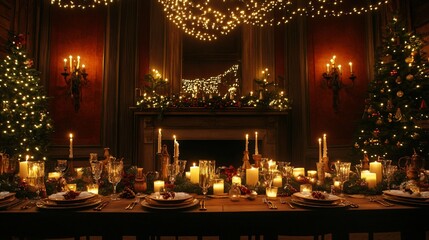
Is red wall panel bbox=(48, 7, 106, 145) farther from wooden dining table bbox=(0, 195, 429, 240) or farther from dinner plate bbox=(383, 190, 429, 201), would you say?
dinner plate bbox=(383, 190, 429, 201)

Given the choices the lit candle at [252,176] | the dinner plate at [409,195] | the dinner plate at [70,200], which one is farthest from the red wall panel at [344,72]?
the dinner plate at [70,200]

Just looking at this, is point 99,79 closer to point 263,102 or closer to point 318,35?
point 263,102

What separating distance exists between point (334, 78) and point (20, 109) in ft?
15.6

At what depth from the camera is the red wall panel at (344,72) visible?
5.42m

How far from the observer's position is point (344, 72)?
5.54 m

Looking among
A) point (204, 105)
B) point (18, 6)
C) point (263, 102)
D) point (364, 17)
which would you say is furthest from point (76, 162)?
point (364, 17)

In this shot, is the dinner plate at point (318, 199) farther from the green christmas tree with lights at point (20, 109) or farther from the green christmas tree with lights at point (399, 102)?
the green christmas tree with lights at point (20, 109)

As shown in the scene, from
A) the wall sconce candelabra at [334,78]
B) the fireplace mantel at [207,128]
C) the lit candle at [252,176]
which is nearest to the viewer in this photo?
the lit candle at [252,176]

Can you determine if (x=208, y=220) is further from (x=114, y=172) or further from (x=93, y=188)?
(x=93, y=188)

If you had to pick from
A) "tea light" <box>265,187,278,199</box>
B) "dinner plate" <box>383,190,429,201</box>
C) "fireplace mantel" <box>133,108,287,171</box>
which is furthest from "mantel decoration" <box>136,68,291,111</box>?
"dinner plate" <box>383,190,429,201</box>

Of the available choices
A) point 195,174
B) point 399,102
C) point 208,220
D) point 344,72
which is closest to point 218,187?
point 195,174

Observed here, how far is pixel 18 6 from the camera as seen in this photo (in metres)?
5.02

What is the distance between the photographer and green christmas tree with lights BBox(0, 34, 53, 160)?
4184 mm

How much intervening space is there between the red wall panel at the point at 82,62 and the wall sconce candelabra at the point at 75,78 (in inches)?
3.0
